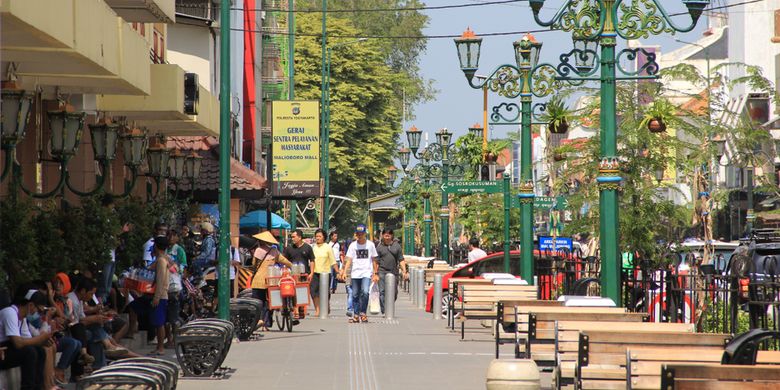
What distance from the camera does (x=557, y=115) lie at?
25578 mm

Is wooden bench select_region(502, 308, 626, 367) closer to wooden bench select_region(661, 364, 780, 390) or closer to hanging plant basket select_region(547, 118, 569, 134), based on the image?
wooden bench select_region(661, 364, 780, 390)

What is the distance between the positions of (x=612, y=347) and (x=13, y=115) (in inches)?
239

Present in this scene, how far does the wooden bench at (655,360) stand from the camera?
10.1 metres

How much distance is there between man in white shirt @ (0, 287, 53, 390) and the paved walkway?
2734 millimetres

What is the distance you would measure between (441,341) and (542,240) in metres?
22.0

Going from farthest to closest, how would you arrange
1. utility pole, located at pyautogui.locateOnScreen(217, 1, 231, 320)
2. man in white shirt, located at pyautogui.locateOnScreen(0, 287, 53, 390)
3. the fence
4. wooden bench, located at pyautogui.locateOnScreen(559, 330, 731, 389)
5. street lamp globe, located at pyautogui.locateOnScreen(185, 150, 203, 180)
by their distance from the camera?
street lamp globe, located at pyautogui.locateOnScreen(185, 150, 203, 180), utility pole, located at pyautogui.locateOnScreen(217, 1, 231, 320), the fence, man in white shirt, located at pyautogui.locateOnScreen(0, 287, 53, 390), wooden bench, located at pyautogui.locateOnScreen(559, 330, 731, 389)

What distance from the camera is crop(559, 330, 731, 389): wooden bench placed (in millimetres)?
11359

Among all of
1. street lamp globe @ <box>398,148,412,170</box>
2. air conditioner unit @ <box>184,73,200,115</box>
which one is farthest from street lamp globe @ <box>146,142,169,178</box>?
street lamp globe @ <box>398,148,412,170</box>

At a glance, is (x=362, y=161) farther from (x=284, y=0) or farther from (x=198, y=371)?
(x=198, y=371)

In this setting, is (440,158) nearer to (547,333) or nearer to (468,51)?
(468,51)

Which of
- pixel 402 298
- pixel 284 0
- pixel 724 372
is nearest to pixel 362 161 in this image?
pixel 284 0

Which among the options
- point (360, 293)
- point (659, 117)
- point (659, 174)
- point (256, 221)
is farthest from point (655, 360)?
point (256, 221)

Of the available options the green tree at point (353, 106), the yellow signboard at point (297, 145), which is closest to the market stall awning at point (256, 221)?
the yellow signboard at point (297, 145)

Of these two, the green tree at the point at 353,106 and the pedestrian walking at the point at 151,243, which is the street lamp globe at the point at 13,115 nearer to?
the pedestrian walking at the point at 151,243
